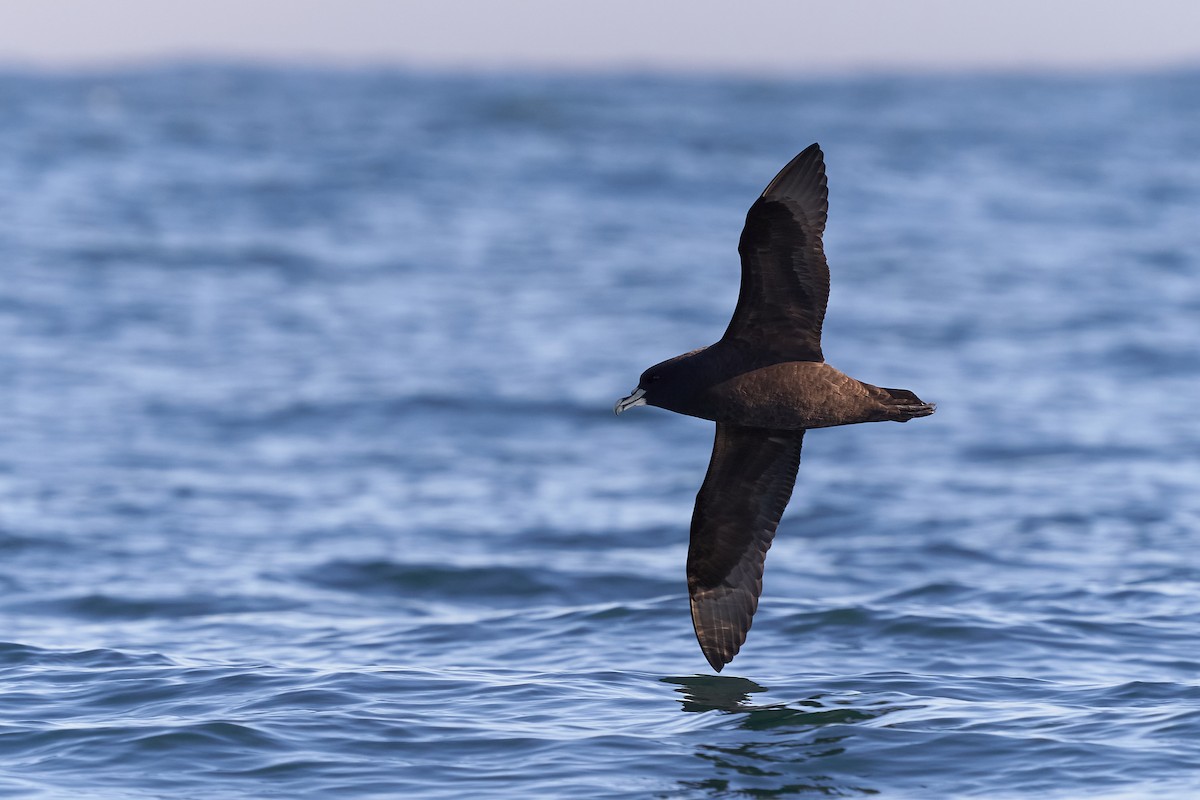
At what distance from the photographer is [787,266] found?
786 centimetres

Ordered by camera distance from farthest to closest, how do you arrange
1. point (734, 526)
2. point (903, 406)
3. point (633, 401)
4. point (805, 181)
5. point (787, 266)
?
1. point (734, 526)
2. point (633, 401)
3. point (787, 266)
4. point (903, 406)
5. point (805, 181)

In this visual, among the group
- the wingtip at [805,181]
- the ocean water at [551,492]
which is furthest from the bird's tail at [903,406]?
the ocean water at [551,492]

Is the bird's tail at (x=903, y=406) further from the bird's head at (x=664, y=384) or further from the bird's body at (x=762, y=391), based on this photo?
the bird's head at (x=664, y=384)

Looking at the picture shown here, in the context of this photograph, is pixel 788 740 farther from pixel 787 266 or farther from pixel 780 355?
pixel 787 266

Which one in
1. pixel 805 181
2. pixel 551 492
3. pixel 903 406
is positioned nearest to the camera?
pixel 805 181

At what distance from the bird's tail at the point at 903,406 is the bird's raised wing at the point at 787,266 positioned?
1.32ft

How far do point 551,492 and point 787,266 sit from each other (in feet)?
27.8

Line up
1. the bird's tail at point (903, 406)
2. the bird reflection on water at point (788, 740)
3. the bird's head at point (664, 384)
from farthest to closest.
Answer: the bird's head at point (664, 384)
the bird's tail at point (903, 406)
the bird reflection on water at point (788, 740)

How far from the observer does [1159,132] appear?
184 feet

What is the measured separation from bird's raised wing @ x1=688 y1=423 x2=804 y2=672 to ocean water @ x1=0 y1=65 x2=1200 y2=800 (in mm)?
379

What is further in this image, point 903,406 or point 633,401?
point 633,401

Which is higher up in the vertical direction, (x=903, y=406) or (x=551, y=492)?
(x=903, y=406)

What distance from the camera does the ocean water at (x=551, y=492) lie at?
802 centimetres

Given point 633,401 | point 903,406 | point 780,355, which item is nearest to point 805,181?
point 780,355
